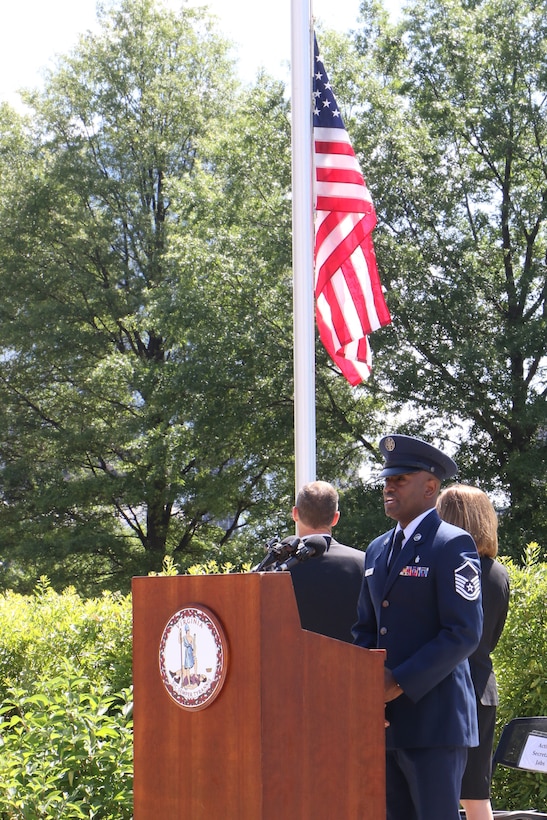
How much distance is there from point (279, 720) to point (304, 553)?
480 mm

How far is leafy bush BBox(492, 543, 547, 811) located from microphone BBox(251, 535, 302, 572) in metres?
3.06

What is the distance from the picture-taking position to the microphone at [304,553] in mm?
2893

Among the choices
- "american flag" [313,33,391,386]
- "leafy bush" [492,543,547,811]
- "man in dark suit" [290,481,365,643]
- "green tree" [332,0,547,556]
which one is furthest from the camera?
"green tree" [332,0,547,556]

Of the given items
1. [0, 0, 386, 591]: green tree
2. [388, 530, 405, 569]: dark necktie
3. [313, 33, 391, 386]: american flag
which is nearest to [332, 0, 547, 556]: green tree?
[0, 0, 386, 591]: green tree

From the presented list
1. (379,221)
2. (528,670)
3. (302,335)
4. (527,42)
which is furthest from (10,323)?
(528,670)

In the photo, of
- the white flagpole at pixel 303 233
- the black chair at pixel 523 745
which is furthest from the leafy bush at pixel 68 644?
the black chair at pixel 523 745

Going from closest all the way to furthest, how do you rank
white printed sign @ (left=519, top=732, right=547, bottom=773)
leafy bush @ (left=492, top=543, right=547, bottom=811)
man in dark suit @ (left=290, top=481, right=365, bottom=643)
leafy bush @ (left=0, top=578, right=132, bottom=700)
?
white printed sign @ (left=519, top=732, right=547, bottom=773)
man in dark suit @ (left=290, top=481, right=365, bottom=643)
leafy bush @ (left=492, top=543, right=547, bottom=811)
leafy bush @ (left=0, top=578, right=132, bottom=700)

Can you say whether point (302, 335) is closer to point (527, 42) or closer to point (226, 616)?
point (226, 616)

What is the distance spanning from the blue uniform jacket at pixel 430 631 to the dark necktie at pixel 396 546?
0.10 feet

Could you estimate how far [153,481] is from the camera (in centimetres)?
2416

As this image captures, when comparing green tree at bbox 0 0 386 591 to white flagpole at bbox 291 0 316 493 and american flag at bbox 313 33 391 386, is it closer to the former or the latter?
american flag at bbox 313 33 391 386

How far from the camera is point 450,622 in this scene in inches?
121

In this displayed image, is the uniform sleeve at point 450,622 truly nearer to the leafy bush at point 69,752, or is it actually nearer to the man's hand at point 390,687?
the man's hand at point 390,687

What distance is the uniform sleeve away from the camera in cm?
297
